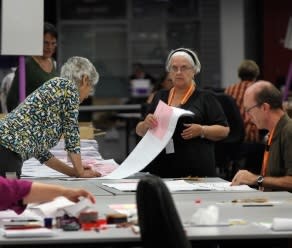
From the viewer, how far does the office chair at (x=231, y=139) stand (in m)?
8.04

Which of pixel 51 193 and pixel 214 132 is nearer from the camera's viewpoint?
pixel 51 193

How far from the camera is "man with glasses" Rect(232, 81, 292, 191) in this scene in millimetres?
4480

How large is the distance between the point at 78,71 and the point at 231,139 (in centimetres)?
337

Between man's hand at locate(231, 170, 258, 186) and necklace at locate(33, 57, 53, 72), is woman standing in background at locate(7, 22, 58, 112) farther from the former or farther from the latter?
man's hand at locate(231, 170, 258, 186)

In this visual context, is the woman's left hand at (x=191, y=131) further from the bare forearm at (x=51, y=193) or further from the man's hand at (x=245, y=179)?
the bare forearm at (x=51, y=193)

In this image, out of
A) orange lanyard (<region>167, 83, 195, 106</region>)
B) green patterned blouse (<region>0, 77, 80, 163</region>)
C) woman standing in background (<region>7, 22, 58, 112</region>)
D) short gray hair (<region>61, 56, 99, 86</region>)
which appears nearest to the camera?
green patterned blouse (<region>0, 77, 80, 163</region>)

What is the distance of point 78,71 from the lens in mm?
4992

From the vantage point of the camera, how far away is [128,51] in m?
16.8

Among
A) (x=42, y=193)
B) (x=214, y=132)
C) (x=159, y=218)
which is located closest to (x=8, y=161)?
(x=42, y=193)

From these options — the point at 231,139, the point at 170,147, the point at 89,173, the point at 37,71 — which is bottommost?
the point at 231,139

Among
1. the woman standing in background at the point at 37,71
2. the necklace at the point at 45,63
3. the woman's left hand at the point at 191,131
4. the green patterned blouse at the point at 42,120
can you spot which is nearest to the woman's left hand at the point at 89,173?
the green patterned blouse at the point at 42,120

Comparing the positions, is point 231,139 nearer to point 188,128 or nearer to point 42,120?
point 188,128

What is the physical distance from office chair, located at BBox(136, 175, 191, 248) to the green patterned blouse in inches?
78.3

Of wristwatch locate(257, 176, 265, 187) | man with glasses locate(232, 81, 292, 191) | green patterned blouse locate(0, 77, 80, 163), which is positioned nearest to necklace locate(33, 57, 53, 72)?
green patterned blouse locate(0, 77, 80, 163)
